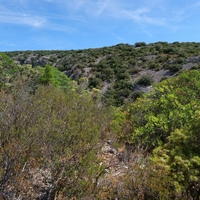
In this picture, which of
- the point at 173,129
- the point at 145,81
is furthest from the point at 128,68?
the point at 173,129

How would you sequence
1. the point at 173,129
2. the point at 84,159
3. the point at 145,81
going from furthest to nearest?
the point at 145,81
the point at 173,129
the point at 84,159

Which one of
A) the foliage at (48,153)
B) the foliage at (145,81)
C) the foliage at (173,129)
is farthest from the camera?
the foliage at (145,81)

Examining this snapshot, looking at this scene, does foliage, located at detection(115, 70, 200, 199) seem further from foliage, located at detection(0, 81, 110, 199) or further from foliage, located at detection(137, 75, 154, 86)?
foliage, located at detection(137, 75, 154, 86)

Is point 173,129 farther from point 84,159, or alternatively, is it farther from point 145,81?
point 145,81

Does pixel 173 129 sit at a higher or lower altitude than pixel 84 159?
higher

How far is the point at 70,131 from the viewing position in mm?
6281

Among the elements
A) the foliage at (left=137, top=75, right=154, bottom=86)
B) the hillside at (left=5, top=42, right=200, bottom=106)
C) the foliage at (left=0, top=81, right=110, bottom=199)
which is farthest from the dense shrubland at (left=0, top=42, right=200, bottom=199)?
the foliage at (left=137, top=75, right=154, bottom=86)

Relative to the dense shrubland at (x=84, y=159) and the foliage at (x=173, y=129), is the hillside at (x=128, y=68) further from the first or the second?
the dense shrubland at (x=84, y=159)

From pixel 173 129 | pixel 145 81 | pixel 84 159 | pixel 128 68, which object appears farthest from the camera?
pixel 128 68

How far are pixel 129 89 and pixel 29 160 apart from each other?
24783 millimetres

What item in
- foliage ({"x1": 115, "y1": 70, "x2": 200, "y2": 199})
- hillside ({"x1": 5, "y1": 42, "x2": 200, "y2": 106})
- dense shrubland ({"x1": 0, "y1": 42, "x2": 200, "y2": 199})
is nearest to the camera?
foliage ({"x1": 115, "y1": 70, "x2": 200, "y2": 199})

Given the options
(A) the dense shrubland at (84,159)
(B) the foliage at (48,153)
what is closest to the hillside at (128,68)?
(A) the dense shrubland at (84,159)

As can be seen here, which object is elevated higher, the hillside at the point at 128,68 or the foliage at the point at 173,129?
the hillside at the point at 128,68

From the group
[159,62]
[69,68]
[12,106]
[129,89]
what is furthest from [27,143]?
[69,68]
